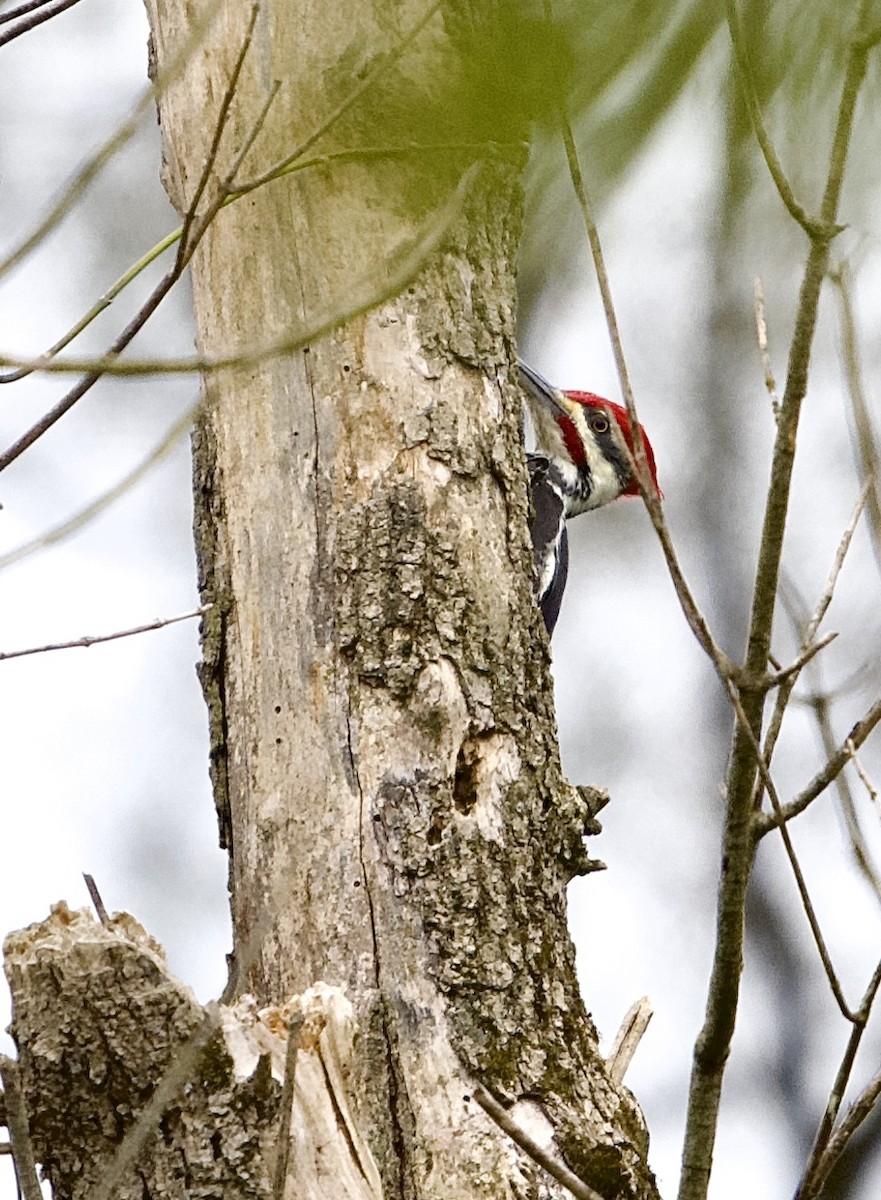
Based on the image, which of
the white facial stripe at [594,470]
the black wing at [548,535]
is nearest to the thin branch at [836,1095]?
the black wing at [548,535]

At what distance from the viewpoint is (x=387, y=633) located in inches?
107

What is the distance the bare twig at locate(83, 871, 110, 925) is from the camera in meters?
2.11

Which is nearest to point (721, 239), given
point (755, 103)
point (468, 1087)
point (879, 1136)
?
point (755, 103)

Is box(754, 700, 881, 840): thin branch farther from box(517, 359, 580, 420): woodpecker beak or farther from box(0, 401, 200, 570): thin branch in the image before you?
box(517, 359, 580, 420): woodpecker beak

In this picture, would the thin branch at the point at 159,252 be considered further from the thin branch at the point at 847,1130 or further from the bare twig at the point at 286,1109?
the thin branch at the point at 847,1130

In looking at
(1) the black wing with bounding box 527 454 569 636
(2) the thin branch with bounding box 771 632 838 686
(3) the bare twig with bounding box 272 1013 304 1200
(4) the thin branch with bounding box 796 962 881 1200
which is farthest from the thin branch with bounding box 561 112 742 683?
(1) the black wing with bounding box 527 454 569 636

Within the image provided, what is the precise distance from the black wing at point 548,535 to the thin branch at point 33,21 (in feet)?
7.31

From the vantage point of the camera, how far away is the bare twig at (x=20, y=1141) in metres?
1.57

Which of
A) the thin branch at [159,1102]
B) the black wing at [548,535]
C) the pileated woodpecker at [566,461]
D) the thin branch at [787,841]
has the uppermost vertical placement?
the pileated woodpecker at [566,461]

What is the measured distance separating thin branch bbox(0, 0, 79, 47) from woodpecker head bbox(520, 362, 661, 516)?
2.53 meters

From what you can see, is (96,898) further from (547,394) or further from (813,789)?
(547,394)

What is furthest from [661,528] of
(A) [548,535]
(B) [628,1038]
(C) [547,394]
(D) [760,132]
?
(C) [547,394]

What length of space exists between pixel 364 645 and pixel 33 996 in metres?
0.89

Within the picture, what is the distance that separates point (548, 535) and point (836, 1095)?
271 cm
